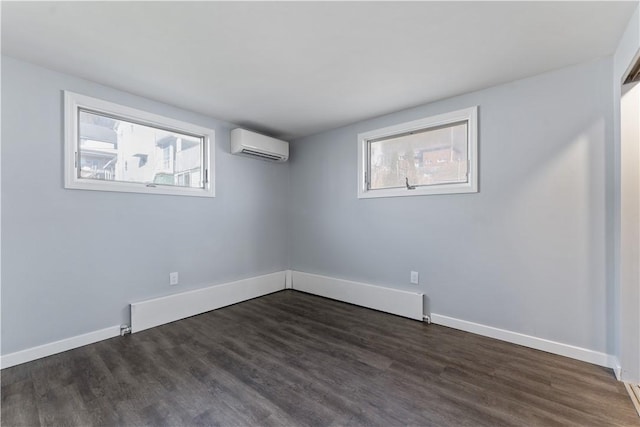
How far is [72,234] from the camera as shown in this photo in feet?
7.70

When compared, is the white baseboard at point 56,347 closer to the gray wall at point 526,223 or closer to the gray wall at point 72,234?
the gray wall at point 72,234

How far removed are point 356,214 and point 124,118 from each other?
2711 mm

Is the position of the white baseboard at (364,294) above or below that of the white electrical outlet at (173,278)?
below

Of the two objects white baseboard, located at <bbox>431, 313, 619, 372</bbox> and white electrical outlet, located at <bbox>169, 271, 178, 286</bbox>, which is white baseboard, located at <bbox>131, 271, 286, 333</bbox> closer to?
white electrical outlet, located at <bbox>169, 271, 178, 286</bbox>

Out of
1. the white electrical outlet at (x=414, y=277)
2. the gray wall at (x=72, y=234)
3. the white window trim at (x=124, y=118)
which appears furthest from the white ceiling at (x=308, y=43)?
the white electrical outlet at (x=414, y=277)

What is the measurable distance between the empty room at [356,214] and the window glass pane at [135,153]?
21 mm

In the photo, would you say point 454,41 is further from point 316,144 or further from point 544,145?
point 316,144

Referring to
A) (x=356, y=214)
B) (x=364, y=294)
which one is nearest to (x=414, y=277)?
(x=364, y=294)

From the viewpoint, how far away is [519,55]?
205 centimetres

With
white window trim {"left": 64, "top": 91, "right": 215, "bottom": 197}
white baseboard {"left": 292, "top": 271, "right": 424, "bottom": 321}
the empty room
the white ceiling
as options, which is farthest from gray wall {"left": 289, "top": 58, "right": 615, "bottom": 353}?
white window trim {"left": 64, "top": 91, "right": 215, "bottom": 197}

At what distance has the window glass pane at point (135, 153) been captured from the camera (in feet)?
8.26

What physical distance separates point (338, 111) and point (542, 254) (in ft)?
7.89

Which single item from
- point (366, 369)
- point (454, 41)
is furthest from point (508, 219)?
point (366, 369)

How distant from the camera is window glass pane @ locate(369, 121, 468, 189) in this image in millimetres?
2830
